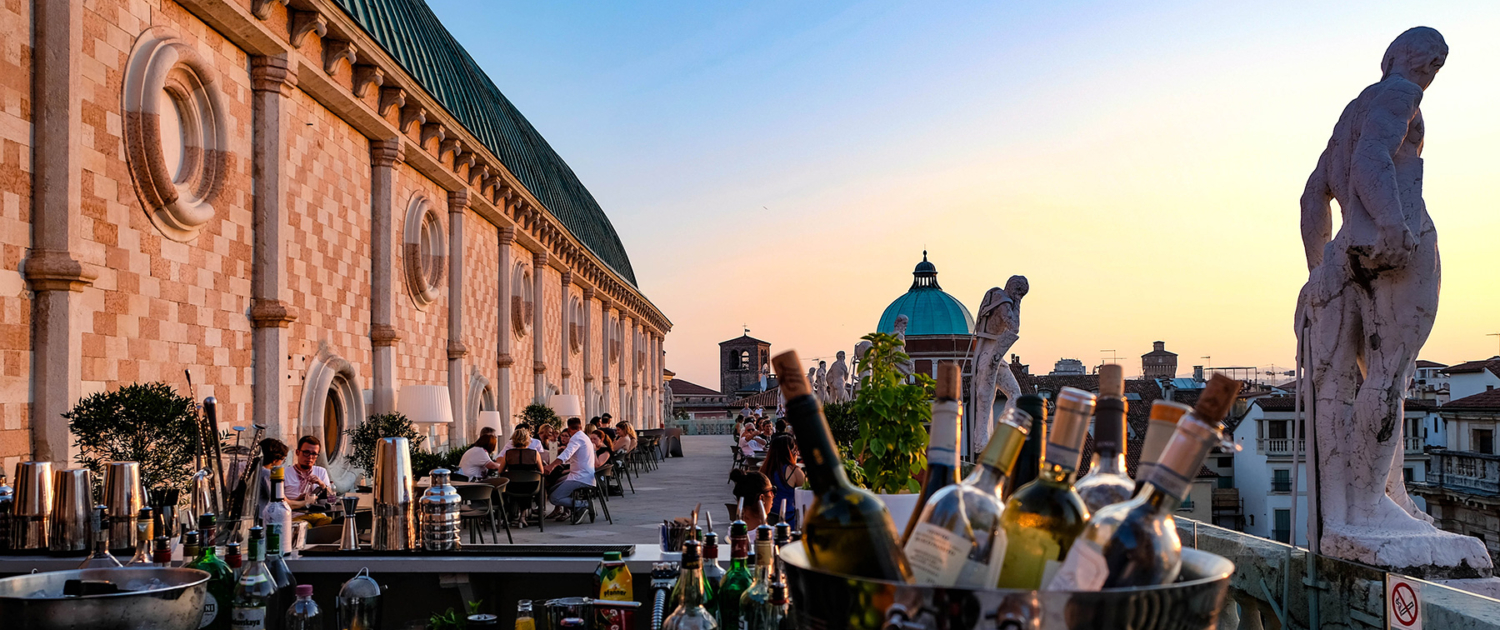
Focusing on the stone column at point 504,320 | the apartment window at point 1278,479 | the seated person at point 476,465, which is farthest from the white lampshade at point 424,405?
the apartment window at point 1278,479

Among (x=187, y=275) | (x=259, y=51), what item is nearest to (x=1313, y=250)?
(x=187, y=275)

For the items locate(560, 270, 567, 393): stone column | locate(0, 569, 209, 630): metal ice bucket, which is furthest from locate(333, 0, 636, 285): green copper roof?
locate(0, 569, 209, 630): metal ice bucket

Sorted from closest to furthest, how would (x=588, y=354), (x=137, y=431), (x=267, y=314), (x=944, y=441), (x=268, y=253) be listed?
(x=944, y=441), (x=137, y=431), (x=267, y=314), (x=268, y=253), (x=588, y=354)

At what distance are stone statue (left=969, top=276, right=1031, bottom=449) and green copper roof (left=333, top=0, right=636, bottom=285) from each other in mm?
7832

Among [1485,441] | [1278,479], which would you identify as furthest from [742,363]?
[1485,441]

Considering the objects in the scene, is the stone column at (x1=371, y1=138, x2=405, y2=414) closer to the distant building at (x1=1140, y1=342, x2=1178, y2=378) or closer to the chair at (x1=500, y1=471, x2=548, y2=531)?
the chair at (x1=500, y1=471, x2=548, y2=531)

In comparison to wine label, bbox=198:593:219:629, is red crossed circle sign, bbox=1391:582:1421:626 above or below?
below

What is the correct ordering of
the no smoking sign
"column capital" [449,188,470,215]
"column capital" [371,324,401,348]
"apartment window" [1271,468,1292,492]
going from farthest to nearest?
"apartment window" [1271,468,1292,492] < "column capital" [449,188,470,215] < "column capital" [371,324,401,348] < the no smoking sign

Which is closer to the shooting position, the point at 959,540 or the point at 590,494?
the point at 959,540

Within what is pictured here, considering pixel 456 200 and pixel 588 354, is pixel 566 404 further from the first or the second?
pixel 588 354

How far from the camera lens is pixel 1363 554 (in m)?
4.44

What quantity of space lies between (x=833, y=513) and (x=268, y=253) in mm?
10123

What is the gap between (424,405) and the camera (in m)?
13.2

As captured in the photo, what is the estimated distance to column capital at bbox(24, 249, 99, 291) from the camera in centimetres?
677
